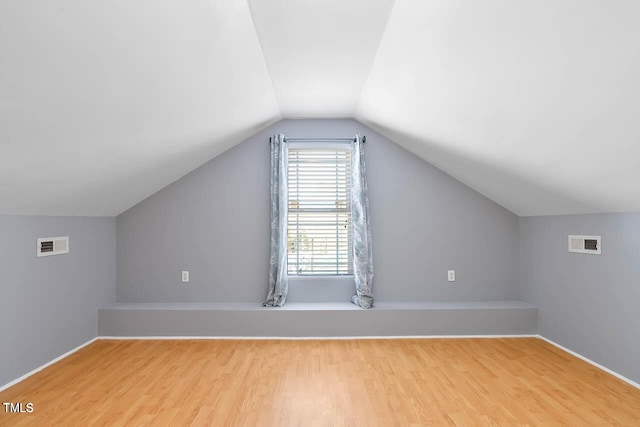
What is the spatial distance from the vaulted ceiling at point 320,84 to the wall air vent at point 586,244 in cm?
27

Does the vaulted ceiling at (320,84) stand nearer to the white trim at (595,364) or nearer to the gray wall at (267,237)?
the gray wall at (267,237)

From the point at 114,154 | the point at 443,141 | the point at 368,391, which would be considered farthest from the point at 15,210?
the point at 443,141

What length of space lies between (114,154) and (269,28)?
4.71 ft

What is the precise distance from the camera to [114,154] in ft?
9.47

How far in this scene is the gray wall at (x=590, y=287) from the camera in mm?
3045

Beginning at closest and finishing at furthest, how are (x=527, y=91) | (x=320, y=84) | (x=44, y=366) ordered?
(x=527, y=91) < (x=44, y=366) < (x=320, y=84)

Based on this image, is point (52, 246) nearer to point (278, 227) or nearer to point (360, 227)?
point (278, 227)

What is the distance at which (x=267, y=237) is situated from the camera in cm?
457

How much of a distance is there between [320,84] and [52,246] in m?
2.78

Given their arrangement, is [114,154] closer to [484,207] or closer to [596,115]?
[596,115]

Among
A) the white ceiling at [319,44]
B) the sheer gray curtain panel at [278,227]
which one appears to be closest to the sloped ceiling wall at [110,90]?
the white ceiling at [319,44]

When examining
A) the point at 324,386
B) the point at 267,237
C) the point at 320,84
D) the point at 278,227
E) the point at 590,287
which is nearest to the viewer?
the point at 324,386

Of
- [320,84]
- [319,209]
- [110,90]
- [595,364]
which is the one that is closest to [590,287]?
[595,364]

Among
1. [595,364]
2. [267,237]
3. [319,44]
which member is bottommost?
[595,364]
